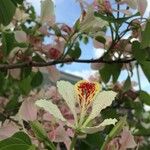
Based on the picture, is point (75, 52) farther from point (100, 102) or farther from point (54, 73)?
point (100, 102)

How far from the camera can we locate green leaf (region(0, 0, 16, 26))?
4.57ft

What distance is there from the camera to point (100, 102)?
925mm

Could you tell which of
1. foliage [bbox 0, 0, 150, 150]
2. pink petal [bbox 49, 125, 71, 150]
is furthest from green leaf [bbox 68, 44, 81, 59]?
pink petal [bbox 49, 125, 71, 150]

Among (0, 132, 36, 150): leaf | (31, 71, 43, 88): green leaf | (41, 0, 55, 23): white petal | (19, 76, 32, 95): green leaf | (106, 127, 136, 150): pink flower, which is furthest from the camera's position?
(31, 71, 43, 88): green leaf

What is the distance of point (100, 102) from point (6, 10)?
0.57 m

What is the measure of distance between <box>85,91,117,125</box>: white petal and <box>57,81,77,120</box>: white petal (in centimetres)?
3

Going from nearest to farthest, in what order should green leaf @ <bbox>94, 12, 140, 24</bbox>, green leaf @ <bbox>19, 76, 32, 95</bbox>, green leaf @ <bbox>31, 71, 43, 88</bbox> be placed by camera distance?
green leaf @ <bbox>94, 12, 140, 24</bbox> < green leaf @ <bbox>19, 76, 32, 95</bbox> < green leaf @ <bbox>31, 71, 43, 88</bbox>

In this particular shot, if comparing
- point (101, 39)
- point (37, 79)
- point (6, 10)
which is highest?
point (6, 10)

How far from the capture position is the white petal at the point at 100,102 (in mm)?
919

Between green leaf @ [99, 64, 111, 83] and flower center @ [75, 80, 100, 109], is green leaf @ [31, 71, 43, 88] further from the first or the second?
flower center @ [75, 80, 100, 109]

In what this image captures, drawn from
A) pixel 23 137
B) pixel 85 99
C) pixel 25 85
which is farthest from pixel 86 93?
pixel 25 85

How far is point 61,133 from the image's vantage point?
1080mm

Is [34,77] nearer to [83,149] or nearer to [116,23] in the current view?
[83,149]

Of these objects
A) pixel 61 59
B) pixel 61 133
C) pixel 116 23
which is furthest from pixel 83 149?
pixel 61 133
